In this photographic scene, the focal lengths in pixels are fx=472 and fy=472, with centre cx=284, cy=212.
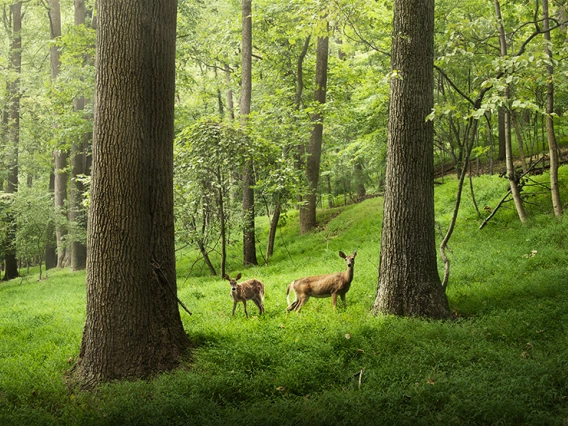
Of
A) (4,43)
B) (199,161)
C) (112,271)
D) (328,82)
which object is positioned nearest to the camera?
(112,271)

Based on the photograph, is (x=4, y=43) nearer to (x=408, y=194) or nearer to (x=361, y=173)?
(x=361, y=173)

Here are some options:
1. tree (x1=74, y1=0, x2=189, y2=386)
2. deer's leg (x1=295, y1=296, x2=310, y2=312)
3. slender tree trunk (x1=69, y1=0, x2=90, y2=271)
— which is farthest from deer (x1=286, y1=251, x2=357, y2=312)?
slender tree trunk (x1=69, y1=0, x2=90, y2=271)

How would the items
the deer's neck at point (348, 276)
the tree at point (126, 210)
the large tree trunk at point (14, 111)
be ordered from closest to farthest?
the tree at point (126, 210)
the deer's neck at point (348, 276)
the large tree trunk at point (14, 111)

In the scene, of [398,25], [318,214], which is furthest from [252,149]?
[318,214]

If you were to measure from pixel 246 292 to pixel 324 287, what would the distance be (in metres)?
1.29

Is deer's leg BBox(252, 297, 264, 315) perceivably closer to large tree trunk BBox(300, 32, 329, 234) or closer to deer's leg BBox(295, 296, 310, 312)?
deer's leg BBox(295, 296, 310, 312)

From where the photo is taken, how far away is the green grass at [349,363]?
4.41m

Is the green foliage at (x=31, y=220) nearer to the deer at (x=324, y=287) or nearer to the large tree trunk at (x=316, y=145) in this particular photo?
the large tree trunk at (x=316, y=145)

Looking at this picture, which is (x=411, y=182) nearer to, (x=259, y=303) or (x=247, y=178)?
(x=259, y=303)

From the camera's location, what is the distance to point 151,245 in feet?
18.7

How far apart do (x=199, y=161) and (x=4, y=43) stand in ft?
73.4

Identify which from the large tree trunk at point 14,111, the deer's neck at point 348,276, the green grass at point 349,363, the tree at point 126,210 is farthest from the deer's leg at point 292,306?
the large tree trunk at point 14,111

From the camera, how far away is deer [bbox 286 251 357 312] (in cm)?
780

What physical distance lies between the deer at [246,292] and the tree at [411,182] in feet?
6.45
